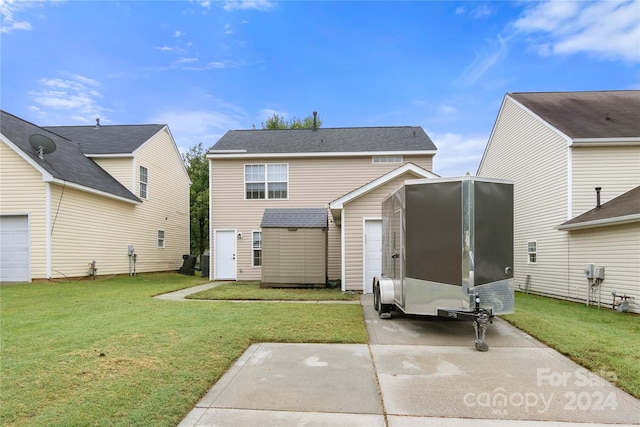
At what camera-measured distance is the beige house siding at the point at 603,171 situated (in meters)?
11.1

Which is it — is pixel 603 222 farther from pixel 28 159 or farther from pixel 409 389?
pixel 28 159

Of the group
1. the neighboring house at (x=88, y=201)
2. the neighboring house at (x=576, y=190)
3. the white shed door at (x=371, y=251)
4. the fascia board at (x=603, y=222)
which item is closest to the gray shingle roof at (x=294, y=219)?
the white shed door at (x=371, y=251)

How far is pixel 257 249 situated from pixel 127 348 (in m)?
11.0

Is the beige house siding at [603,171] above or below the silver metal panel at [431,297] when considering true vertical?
above

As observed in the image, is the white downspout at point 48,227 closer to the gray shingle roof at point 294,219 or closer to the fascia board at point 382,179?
the gray shingle roof at point 294,219

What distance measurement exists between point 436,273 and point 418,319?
2.21m

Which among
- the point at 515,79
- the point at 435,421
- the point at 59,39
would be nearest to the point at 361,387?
the point at 435,421

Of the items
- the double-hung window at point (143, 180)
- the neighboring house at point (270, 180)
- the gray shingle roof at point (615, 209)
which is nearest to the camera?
the gray shingle roof at point (615, 209)

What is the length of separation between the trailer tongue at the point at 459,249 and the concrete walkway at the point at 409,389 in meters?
0.64

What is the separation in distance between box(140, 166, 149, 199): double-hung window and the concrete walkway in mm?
15377

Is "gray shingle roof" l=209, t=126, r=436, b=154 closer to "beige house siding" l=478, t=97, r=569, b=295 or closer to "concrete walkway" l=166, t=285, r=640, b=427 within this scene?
"beige house siding" l=478, t=97, r=569, b=295

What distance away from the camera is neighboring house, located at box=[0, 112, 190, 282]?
12.2 metres

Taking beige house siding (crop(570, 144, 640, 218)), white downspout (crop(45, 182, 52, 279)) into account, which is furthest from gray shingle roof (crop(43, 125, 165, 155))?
beige house siding (crop(570, 144, 640, 218))

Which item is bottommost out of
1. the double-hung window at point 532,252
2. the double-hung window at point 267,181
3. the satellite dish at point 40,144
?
the double-hung window at point 532,252
